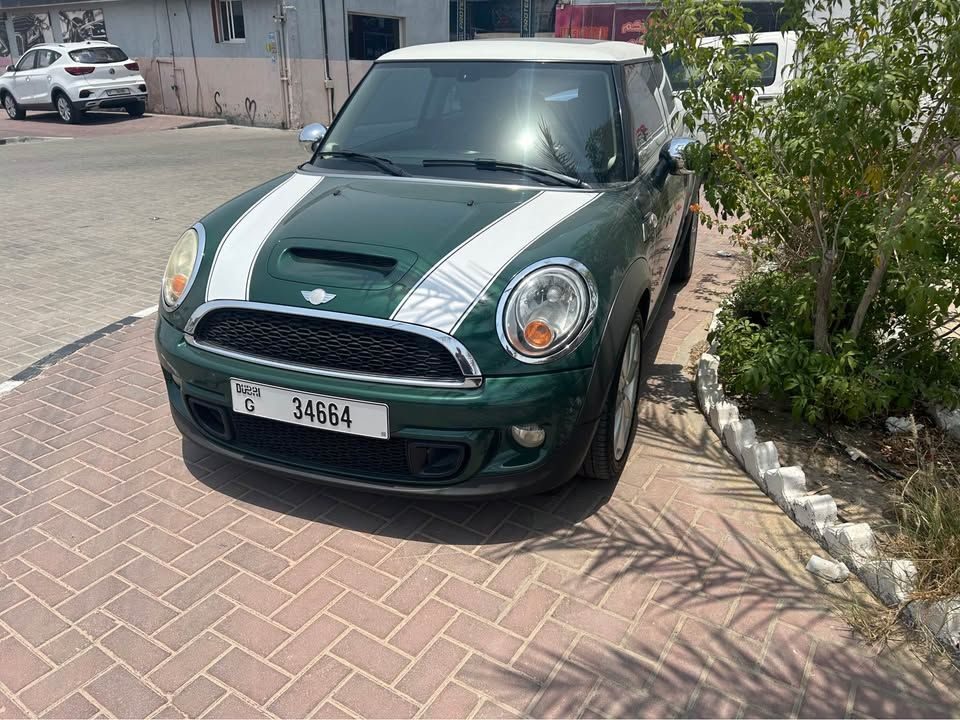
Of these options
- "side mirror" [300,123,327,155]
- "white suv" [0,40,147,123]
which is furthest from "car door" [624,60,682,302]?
"white suv" [0,40,147,123]

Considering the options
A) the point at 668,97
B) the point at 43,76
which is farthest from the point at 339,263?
the point at 43,76

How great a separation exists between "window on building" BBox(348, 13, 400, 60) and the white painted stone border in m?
14.6

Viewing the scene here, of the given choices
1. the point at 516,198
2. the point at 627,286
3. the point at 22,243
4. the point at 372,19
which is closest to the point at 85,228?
the point at 22,243

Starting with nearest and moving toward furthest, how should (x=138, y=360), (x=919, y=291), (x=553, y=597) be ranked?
(x=553, y=597) < (x=919, y=291) < (x=138, y=360)

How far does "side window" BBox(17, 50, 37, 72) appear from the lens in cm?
1838

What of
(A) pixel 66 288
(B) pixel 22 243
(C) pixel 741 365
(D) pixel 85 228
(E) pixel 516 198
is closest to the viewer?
(E) pixel 516 198

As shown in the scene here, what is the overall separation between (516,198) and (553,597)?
5.24 ft

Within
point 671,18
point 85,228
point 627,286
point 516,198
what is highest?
point 671,18

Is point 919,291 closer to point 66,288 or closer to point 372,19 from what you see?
point 66,288

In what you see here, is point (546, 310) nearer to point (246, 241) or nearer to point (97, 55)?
point (246, 241)

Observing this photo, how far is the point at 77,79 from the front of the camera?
17.6 metres

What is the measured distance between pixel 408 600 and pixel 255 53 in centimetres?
1770

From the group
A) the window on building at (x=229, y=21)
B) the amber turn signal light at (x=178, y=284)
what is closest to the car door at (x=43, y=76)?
the window on building at (x=229, y=21)

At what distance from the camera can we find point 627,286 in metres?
3.03
